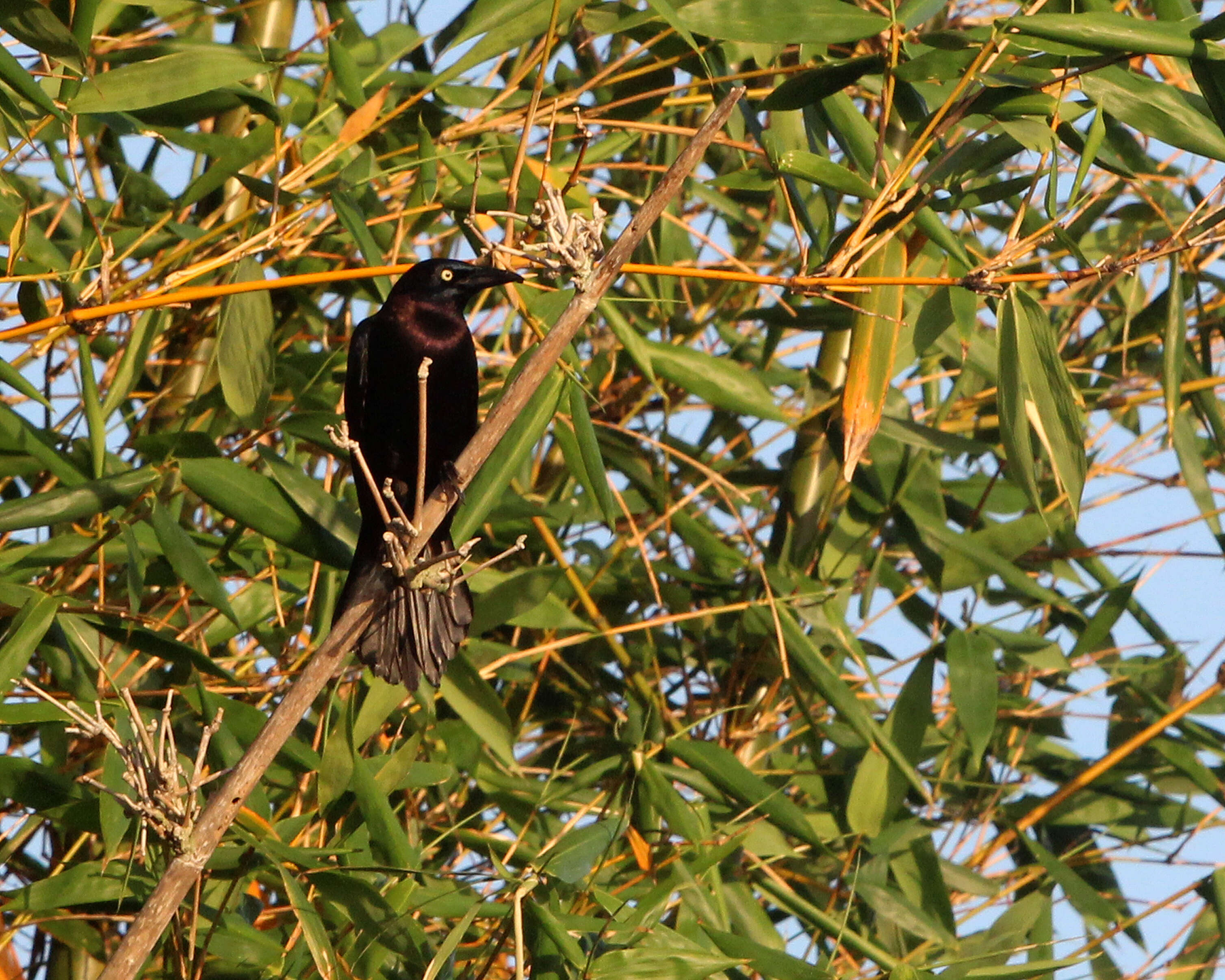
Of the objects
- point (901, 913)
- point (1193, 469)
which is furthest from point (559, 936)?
point (1193, 469)

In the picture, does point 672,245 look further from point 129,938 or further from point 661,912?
point 129,938

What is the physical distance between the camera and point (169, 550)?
2.00 meters

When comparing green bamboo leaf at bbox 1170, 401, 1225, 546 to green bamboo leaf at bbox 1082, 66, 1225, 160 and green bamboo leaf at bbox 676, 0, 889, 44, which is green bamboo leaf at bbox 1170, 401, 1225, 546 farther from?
green bamboo leaf at bbox 676, 0, 889, 44

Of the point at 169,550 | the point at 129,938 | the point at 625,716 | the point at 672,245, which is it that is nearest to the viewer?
the point at 129,938

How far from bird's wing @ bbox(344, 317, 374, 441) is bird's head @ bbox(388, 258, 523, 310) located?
0.27ft

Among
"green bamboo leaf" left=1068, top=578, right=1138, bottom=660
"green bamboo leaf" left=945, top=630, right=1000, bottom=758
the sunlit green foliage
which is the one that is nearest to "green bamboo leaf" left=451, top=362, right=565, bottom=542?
the sunlit green foliage

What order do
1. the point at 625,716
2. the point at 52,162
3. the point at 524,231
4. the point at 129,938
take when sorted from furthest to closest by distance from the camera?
the point at 625,716
the point at 52,162
the point at 524,231
the point at 129,938

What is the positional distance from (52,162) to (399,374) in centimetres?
63

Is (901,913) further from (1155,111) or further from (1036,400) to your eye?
(1155,111)

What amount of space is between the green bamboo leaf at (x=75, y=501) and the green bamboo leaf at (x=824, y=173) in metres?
0.86

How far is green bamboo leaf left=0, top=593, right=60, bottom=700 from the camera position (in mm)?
1884

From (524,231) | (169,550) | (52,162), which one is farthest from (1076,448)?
(52,162)

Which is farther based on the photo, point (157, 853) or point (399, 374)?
point (399, 374)

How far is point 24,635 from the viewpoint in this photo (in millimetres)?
1921
